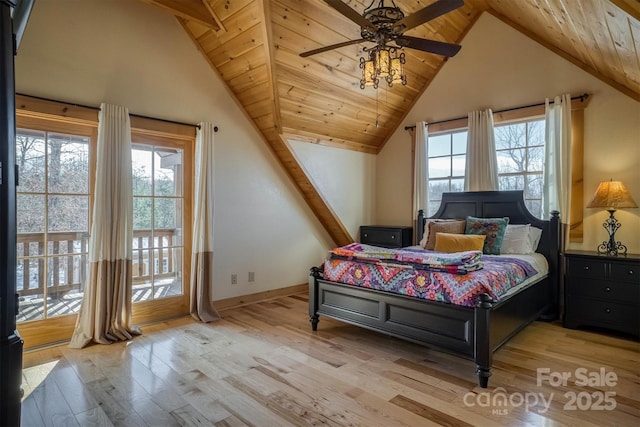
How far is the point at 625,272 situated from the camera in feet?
10.7

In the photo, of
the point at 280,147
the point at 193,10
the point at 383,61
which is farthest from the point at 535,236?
the point at 193,10

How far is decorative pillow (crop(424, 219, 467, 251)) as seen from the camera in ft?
14.0

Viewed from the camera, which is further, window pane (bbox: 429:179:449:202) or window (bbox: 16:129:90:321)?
window pane (bbox: 429:179:449:202)

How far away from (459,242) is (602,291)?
1348 mm

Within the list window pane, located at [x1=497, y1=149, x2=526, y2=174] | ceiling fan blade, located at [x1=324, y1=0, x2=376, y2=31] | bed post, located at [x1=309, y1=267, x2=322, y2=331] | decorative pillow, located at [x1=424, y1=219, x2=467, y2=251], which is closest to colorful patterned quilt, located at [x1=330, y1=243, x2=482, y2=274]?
bed post, located at [x1=309, y1=267, x2=322, y2=331]

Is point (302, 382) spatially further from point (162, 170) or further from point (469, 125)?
point (469, 125)

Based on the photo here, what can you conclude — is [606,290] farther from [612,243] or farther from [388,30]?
[388,30]

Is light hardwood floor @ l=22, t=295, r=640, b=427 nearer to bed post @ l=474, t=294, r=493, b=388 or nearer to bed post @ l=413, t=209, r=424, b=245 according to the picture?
bed post @ l=474, t=294, r=493, b=388

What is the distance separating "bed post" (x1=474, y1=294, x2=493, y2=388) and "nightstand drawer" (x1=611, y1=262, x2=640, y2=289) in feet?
6.02

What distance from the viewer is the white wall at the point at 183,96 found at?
3041 millimetres

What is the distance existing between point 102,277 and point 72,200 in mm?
755

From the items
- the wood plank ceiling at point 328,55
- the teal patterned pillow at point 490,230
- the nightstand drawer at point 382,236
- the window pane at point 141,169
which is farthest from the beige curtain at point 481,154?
the window pane at point 141,169

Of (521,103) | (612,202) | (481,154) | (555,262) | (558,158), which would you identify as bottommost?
(555,262)

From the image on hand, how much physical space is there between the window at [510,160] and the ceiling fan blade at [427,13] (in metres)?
2.68
